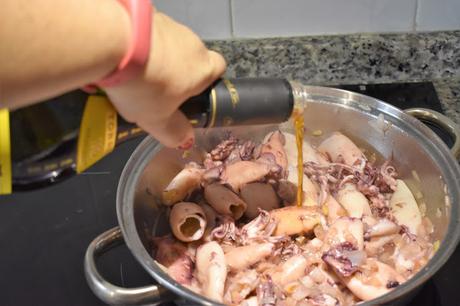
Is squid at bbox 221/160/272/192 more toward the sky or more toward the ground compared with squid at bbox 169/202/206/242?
more toward the sky

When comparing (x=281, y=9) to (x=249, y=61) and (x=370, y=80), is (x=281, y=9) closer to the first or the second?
(x=249, y=61)

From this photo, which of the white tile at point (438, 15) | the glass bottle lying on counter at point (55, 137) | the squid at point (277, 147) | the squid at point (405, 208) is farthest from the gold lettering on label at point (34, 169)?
the white tile at point (438, 15)

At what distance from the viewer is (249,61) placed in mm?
1178

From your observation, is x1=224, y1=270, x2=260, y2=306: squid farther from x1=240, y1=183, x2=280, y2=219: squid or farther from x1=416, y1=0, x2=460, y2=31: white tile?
x1=416, y1=0, x2=460, y2=31: white tile

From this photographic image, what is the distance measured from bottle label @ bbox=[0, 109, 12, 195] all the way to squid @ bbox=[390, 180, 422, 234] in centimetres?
58

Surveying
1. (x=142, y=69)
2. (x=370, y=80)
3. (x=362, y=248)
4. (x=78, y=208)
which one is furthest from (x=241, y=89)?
(x=370, y=80)

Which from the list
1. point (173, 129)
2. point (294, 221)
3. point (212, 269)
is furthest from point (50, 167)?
point (294, 221)

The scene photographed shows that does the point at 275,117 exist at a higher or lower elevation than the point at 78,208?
higher

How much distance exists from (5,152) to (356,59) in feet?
2.47

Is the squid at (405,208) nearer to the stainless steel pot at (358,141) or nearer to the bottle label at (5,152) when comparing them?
the stainless steel pot at (358,141)

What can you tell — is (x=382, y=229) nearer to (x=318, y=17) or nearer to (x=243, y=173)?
(x=243, y=173)

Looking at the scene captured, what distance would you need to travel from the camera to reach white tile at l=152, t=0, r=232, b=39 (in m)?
1.11

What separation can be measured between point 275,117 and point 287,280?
0.78 feet

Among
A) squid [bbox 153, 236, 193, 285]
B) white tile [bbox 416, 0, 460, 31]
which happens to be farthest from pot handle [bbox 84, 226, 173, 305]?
white tile [bbox 416, 0, 460, 31]
